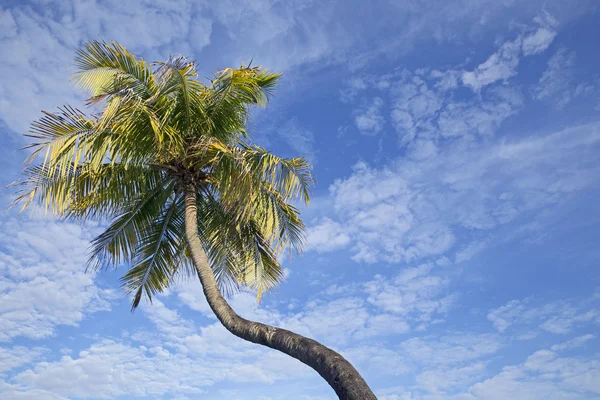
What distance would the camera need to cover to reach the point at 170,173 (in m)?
9.98

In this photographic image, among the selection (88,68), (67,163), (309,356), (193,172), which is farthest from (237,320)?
(88,68)

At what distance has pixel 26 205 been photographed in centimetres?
962

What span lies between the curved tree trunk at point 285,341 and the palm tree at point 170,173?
0.03 metres

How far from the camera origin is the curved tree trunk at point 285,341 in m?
5.05

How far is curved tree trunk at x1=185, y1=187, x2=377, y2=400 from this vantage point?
16.6 ft

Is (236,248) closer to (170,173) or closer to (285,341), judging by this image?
Result: (170,173)

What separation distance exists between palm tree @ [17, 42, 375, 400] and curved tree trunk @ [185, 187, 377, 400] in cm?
3

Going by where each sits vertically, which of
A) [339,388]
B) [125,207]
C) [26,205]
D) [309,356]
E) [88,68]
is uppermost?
[88,68]

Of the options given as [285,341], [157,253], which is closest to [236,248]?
[157,253]

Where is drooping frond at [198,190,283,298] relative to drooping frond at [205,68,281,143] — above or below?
below

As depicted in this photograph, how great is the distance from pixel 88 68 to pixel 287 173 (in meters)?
4.53

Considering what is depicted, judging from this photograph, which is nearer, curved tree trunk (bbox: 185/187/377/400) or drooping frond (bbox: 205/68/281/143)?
curved tree trunk (bbox: 185/187/377/400)

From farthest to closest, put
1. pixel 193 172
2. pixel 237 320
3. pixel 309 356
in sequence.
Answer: pixel 193 172
pixel 237 320
pixel 309 356

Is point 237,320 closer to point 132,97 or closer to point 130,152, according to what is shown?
point 130,152
